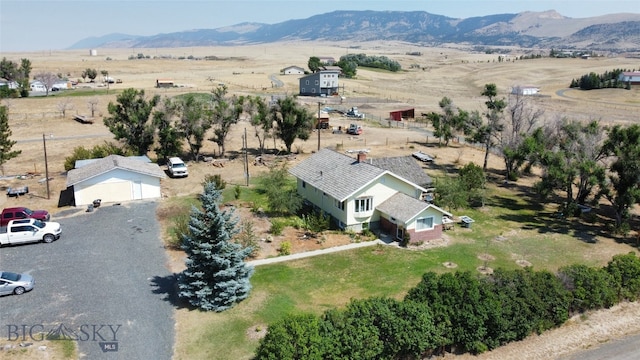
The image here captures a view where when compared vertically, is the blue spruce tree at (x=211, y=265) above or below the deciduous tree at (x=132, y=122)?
below

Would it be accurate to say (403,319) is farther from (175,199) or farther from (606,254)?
(175,199)

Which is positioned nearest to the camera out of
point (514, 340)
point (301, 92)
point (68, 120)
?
point (514, 340)

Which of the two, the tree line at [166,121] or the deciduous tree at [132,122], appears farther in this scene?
the tree line at [166,121]

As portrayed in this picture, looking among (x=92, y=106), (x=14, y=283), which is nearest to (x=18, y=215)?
(x=14, y=283)

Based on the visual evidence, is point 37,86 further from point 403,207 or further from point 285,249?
point 403,207

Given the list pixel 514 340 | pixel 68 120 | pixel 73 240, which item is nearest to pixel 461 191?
pixel 514 340

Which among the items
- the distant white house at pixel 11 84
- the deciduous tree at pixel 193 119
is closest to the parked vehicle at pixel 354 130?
the deciduous tree at pixel 193 119

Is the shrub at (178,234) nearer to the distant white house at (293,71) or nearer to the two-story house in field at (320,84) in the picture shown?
the two-story house in field at (320,84)
